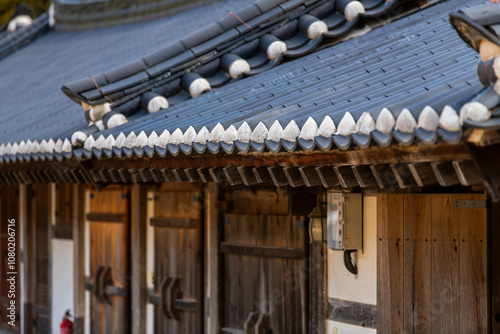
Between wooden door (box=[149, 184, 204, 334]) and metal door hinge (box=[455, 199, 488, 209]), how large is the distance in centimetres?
312

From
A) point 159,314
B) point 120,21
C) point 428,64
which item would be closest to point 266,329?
point 159,314

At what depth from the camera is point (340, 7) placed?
252 inches

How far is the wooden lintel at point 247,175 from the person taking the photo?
460 centimetres

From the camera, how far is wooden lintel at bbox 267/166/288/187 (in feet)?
14.4

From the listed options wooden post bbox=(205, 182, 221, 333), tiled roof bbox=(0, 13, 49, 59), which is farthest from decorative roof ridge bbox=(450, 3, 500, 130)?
tiled roof bbox=(0, 13, 49, 59)

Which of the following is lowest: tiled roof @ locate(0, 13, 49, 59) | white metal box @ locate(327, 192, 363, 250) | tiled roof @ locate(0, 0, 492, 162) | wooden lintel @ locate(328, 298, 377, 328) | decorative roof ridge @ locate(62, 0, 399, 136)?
wooden lintel @ locate(328, 298, 377, 328)

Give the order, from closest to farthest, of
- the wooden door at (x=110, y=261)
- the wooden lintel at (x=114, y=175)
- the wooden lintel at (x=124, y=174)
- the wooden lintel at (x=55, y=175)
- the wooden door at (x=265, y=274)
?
the wooden door at (x=265, y=274) → the wooden lintel at (x=124, y=174) → the wooden lintel at (x=114, y=175) → the wooden lintel at (x=55, y=175) → the wooden door at (x=110, y=261)

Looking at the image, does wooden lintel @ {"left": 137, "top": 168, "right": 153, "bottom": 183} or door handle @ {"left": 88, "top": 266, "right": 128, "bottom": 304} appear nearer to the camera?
wooden lintel @ {"left": 137, "top": 168, "right": 153, "bottom": 183}

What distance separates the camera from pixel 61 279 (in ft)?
31.3

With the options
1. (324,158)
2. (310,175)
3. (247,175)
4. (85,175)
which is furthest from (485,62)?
(85,175)

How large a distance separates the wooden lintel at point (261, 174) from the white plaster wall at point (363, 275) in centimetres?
86

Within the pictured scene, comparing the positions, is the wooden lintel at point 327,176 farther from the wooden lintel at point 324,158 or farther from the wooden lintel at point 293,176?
the wooden lintel at point 293,176

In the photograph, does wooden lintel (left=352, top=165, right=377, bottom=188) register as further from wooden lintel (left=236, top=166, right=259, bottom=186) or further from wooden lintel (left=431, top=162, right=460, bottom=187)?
wooden lintel (left=236, top=166, right=259, bottom=186)

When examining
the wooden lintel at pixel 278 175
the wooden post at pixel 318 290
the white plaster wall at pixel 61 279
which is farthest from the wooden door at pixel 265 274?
the white plaster wall at pixel 61 279
